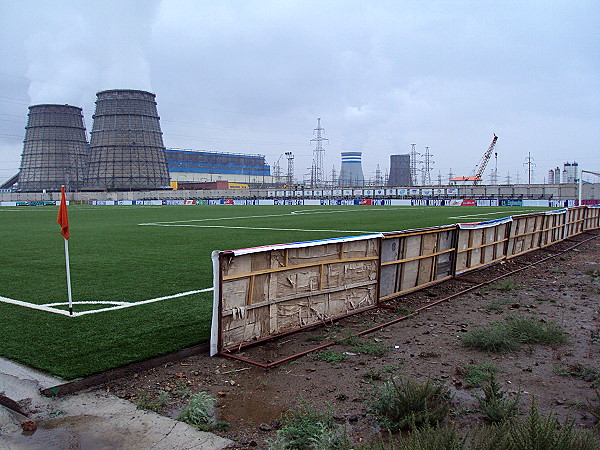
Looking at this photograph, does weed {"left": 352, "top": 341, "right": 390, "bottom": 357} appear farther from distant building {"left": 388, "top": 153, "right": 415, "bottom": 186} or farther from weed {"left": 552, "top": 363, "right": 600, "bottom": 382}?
distant building {"left": 388, "top": 153, "right": 415, "bottom": 186}

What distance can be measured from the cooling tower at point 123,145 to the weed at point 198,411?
→ 108217 mm

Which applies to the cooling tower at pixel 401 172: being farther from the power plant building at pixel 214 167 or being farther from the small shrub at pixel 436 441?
the small shrub at pixel 436 441

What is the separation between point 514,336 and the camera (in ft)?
26.7

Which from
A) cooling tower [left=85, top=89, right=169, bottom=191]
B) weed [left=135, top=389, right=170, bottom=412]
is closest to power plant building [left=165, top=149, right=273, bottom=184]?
cooling tower [left=85, top=89, right=169, bottom=191]

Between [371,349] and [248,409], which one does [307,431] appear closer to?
[248,409]

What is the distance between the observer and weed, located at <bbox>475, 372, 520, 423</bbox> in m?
5.08

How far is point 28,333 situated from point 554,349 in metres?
8.11

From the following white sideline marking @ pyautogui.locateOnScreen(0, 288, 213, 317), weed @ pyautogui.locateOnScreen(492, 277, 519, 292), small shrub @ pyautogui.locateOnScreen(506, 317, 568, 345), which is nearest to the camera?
small shrub @ pyautogui.locateOnScreen(506, 317, 568, 345)

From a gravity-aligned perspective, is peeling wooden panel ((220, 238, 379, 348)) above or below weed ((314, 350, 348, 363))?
above

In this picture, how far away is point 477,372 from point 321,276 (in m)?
3.20

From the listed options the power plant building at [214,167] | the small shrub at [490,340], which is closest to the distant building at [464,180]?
the power plant building at [214,167]

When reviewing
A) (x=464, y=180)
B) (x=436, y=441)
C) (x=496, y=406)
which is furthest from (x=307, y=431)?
(x=464, y=180)

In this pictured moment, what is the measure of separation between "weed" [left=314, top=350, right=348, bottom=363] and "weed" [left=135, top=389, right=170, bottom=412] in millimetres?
2244

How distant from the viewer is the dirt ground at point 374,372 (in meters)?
5.49
